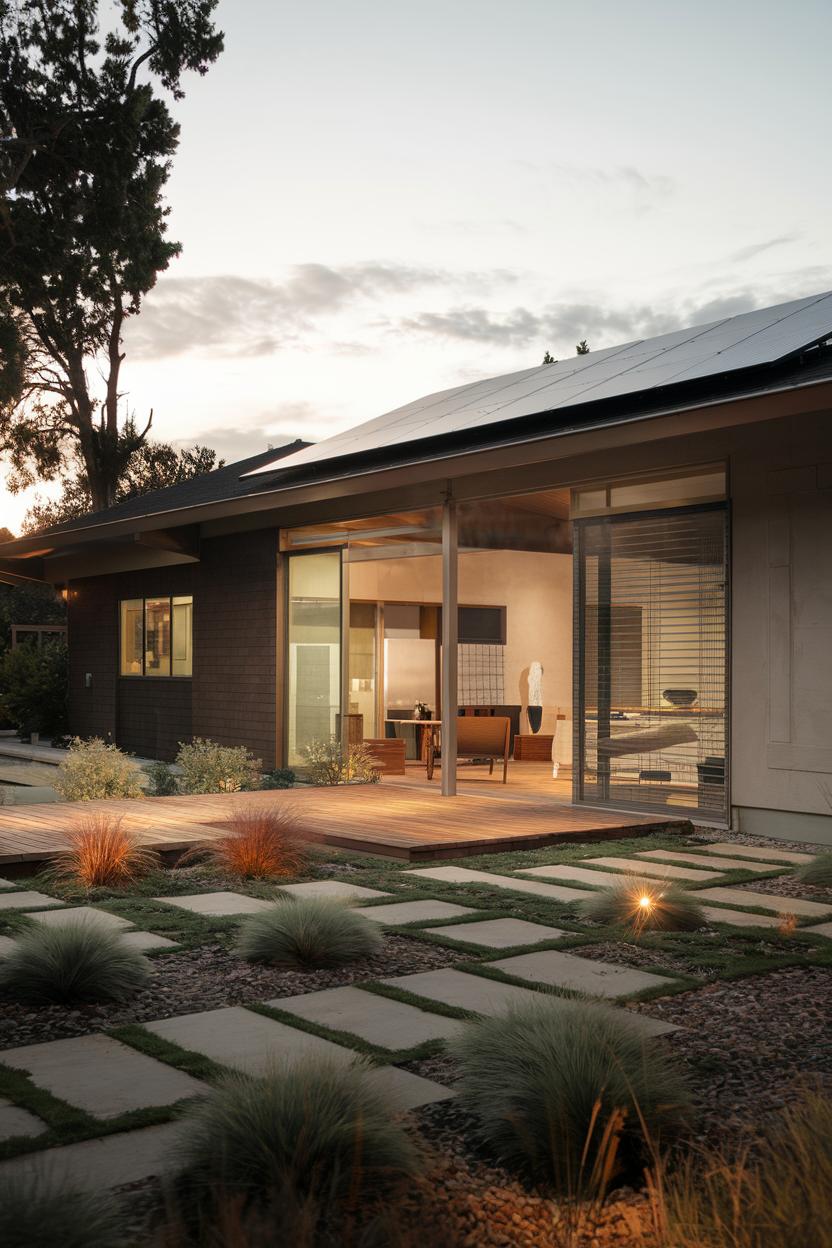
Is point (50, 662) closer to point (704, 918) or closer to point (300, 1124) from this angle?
point (704, 918)

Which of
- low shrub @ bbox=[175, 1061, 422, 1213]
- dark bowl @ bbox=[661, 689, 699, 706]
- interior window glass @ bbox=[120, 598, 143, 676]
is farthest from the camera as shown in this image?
interior window glass @ bbox=[120, 598, 143, 676]

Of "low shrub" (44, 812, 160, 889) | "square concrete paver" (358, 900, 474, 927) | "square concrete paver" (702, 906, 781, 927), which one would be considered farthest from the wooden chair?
"square concrete paver" (702, 906, 781, 927)

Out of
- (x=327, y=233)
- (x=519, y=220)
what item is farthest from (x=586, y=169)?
(x=327, y=233)

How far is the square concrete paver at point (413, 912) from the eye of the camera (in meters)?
5.23

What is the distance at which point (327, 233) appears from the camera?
13.8 m

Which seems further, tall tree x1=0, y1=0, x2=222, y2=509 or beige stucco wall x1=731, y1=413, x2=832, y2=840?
tall tree x1=0, y1=0, x2=222, y2=509

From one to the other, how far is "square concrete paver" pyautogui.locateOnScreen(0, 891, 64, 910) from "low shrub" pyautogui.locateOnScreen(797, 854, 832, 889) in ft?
12.7

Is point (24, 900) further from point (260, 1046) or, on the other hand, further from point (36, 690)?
point (36, 690)

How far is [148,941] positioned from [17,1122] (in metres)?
1.98

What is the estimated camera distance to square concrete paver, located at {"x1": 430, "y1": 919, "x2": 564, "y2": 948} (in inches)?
189

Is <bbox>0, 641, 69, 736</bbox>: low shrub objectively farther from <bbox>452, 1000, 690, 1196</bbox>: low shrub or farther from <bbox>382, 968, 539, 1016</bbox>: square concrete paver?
<bbox>452, 1000, 690, 1196</bbox>: low shrub

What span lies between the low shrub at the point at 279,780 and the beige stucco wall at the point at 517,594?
12.3ft

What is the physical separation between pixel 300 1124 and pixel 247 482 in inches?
432

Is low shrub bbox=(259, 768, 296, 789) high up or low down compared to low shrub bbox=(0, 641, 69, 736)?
down
